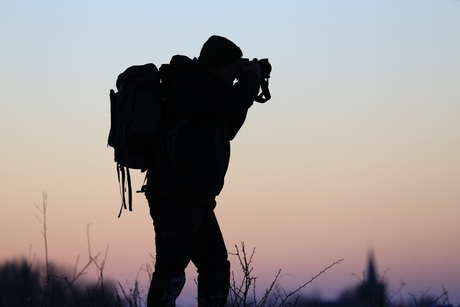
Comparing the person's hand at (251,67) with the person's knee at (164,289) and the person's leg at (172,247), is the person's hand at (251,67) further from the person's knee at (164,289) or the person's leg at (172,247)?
the person's knee at (164,289)

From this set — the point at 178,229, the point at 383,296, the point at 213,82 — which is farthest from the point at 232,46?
the point at 383,296

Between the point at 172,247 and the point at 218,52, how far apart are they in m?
1.15

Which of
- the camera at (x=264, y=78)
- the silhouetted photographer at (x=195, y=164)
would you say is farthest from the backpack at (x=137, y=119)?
the camera at (x=264, y=78)

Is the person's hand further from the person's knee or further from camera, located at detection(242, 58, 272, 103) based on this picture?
the person's knee

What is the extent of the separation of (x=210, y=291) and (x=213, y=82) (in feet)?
3.94

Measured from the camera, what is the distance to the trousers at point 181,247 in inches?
224

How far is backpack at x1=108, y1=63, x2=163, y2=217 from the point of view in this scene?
5.79 metres

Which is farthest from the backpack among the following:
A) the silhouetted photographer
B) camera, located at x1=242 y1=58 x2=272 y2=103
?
camera, located at x1=242 y1=58 x2=272 y2=103

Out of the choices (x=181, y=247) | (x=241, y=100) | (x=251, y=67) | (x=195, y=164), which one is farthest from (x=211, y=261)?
(x=251, y=67)

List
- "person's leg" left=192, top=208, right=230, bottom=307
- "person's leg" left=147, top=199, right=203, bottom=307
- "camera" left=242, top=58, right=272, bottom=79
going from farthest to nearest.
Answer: "camera" left=242, top=58, right=272, bottom=79
"person's leg" left=192, top=208, right=230, bottom=307
"person's leg" left=147, top=199, right=203, bottom=307

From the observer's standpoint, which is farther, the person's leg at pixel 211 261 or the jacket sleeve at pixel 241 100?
the person's leg at pixel 211 261

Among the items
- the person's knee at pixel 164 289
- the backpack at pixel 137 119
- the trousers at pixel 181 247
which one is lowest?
the person's knee at pixel 164 289

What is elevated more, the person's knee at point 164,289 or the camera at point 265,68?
the camera at point 265,68

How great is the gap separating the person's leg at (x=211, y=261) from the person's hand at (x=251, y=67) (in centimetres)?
83
